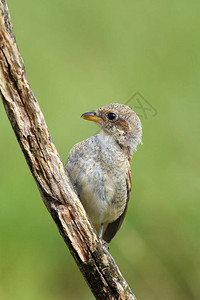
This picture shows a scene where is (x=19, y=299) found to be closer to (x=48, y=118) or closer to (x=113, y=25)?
(x=48, y=118)

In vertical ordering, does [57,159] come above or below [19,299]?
above

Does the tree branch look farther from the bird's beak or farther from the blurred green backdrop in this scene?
the blurred green backdrop

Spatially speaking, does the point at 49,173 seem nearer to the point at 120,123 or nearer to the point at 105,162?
the point at 105,162

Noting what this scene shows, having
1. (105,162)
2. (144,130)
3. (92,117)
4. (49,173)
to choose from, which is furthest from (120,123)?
(144,130)

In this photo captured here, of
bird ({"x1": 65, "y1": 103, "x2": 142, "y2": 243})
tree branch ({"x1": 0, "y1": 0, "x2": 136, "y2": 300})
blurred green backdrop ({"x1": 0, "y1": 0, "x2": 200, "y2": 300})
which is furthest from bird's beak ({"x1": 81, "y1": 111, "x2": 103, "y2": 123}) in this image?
tree branch ({"x1": 0, "y1": 0, "x2": 136, "y2": 300})

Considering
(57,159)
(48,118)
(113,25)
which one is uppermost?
(113,25)

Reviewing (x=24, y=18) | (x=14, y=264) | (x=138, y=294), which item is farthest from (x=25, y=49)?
(x=138, y=294)

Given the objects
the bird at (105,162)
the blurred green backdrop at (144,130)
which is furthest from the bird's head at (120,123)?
the blurred green backdrop at (144,130)

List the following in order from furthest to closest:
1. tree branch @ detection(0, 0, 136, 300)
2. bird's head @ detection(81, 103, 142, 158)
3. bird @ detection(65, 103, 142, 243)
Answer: bird's head @ detection(81, 103, 142, 158), bird @ detection(65, 103, 142, 243), tree branch @ detection(0, 0, 136, 300)
